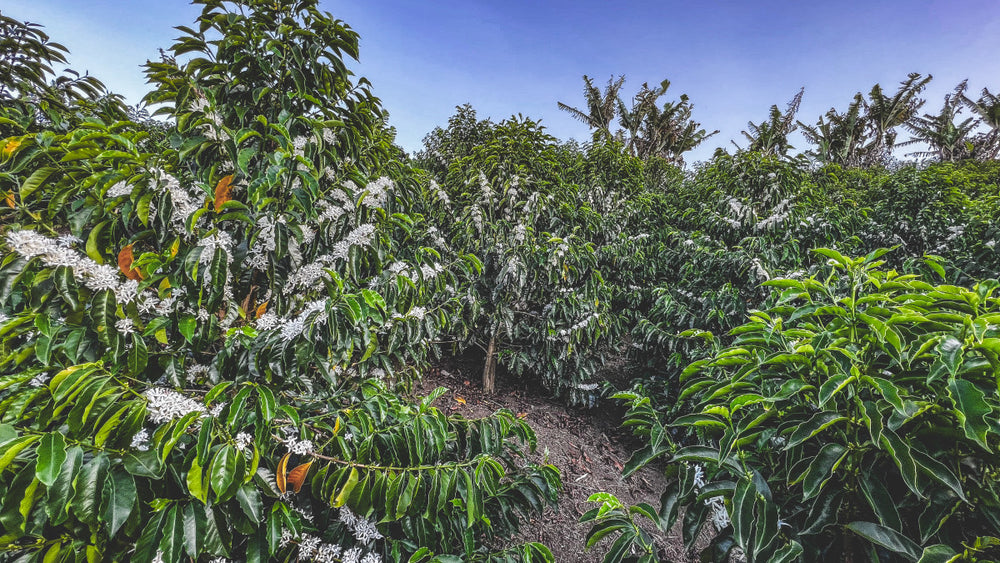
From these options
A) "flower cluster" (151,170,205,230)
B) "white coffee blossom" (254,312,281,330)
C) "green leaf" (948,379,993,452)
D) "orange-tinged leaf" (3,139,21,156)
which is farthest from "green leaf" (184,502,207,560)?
"green leaf" (948,379,993,452)

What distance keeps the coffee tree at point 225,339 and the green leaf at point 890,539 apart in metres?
1.03

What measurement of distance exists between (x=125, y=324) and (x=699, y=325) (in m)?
4.40

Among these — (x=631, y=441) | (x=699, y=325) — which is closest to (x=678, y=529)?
(x=631, y=441)

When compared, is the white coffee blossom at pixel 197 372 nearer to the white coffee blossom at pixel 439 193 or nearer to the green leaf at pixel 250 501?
the green leaf at pixel 250 501

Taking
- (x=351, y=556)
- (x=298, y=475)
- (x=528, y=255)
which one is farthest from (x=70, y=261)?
(x=528, y=255)

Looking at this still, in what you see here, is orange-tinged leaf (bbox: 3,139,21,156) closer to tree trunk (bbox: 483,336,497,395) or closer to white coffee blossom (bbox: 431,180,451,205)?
white coffee blossom (bbox: 431,180,451,205)

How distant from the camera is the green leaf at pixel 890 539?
78cm

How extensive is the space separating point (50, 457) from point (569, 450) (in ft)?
12.6

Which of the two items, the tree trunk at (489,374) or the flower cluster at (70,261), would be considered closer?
the flower cluster at (70,261)

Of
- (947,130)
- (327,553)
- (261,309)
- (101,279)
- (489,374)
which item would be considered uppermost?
(947,130)


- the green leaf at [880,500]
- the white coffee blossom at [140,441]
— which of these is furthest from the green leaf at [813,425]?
the white coffee blossom at [140,441]

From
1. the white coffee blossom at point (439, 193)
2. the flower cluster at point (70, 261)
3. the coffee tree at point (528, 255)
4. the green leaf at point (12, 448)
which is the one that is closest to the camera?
the green leaf at point (12, 448)

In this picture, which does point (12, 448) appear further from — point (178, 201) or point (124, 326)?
point (178, 201)

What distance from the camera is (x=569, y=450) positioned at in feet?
12.9
